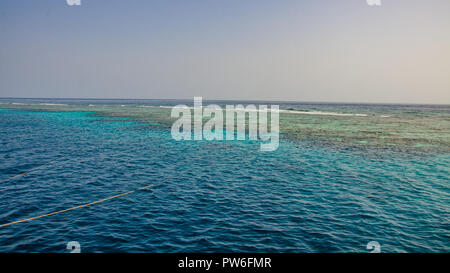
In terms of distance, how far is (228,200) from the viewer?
1551 cm

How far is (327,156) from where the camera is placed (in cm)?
2794

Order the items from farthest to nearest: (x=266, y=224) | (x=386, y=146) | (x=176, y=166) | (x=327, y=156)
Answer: (x=386, y=146), (x=327, y=156), (x=176, y=166), (x=266, y=224)

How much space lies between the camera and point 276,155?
2844 centimetres

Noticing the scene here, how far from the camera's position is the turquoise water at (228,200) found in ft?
36.4

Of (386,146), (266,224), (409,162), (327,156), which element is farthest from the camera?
(386,146)

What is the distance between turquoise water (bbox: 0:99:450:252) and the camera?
11.1 metres

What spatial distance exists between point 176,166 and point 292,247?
14669 mm
